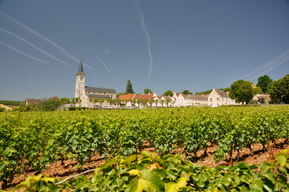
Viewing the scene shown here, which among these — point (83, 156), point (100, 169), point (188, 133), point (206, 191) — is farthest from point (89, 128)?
point (206, 191)

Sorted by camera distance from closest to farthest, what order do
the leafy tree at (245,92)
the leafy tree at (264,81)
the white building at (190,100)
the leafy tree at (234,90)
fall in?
1. the leafy tree at (245,92)
2. the leafy tree at (234,90)
3. the white building at (190,100)
4. the leafy tree at (264,81)

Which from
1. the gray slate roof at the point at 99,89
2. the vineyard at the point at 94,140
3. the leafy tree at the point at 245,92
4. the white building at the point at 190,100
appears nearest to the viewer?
the vineyard at the point at 94,140

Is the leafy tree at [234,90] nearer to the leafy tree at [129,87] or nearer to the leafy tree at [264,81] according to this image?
the leafy tree at [264,81]

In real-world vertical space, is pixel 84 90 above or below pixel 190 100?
above

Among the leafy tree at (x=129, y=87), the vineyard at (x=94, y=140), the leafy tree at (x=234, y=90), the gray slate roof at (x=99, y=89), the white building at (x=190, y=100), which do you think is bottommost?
the vineyard at (x=94, y=140)

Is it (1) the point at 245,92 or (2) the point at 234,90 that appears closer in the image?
(1) the point at 245,92

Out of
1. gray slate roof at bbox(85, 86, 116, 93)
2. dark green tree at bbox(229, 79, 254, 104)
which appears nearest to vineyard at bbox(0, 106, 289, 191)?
dark green tree at bbox(229, 79, 254, 104)

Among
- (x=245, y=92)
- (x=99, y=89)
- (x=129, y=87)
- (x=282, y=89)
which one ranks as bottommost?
(x=245, y=92)

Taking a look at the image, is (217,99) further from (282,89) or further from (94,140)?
(94,140)

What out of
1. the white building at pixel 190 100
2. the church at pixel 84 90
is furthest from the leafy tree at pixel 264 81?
the church at pixel 84 90

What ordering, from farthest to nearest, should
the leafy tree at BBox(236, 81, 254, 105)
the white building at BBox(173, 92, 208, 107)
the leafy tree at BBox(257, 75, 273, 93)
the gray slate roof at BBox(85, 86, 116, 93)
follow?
the leafy tree at BBox(257, 75, 273, 93) < the gray slate roof at BBox(85, 86, 116, 93) < the white building at BBox(173, 92, 208, 107) < the leafy tree at BBox(236, 81, 254, 105)

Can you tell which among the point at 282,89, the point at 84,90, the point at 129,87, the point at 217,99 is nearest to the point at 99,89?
the point at 84,90

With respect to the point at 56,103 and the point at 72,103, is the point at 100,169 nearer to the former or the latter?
the point at 56,103

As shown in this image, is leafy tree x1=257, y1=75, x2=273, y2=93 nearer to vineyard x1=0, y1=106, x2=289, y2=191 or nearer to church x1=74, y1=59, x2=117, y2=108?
church x1=74, y1=59, x2=117, y2=108
